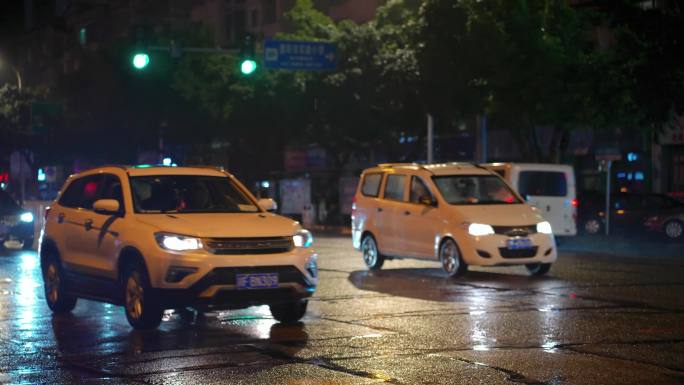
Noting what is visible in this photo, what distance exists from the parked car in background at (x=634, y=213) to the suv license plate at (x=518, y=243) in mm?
16201

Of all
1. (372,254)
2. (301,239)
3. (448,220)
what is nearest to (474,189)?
(448,220)

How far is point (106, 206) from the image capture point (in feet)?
41.6

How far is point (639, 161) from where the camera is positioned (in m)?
42.1

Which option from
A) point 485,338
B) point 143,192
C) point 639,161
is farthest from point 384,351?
point 639,161

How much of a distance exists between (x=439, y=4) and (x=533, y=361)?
90.1ft

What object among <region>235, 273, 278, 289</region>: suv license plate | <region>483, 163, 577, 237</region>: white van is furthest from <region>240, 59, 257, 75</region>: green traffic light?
<region>235, 273, 278, 289</region>: suv license plate

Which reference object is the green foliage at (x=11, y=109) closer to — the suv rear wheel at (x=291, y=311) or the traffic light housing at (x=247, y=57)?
the traffic light housing at (x=247, y=57)

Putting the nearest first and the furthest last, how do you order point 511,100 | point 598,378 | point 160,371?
1. point 598,378
2. point 160,371
3. point 511,100

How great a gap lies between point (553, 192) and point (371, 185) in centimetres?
670

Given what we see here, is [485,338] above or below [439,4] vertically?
below

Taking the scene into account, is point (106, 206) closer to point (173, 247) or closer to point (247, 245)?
point (173, 247)

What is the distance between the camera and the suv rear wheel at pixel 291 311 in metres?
12.8

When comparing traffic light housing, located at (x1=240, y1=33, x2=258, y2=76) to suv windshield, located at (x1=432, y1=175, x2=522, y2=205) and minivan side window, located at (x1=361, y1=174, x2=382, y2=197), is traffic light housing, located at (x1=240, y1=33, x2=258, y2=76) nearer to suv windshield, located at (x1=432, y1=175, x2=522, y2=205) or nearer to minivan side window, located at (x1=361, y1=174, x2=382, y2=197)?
minivan side window, located at (x1=361, y1=174, x2=382, y2=197)

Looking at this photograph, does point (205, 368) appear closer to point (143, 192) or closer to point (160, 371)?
point (160, 371)
